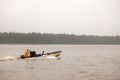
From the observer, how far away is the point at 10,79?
20.5 m

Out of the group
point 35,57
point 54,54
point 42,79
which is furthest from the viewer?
point 54,54

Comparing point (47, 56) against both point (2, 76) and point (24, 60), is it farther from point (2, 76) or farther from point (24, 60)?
point (2, 76)

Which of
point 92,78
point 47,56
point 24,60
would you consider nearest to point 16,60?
point 24,60

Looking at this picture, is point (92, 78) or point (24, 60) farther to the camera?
point (24, 60)

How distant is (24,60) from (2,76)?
14.7m

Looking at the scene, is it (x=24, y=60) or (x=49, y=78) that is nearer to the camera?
(x=49, y=78)

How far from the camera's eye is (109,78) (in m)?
21.0

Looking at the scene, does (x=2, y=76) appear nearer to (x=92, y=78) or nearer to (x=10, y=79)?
(x=10, y=79)

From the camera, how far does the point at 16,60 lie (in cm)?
3688

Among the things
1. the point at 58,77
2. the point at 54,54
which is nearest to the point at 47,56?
the point at 54,54

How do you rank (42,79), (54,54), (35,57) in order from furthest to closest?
(54,54) → (35,57) → (42,79)

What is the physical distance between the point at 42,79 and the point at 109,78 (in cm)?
516

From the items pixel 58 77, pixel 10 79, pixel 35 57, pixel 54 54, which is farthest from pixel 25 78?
pixel 54 54

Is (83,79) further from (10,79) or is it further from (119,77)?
(10,79)
